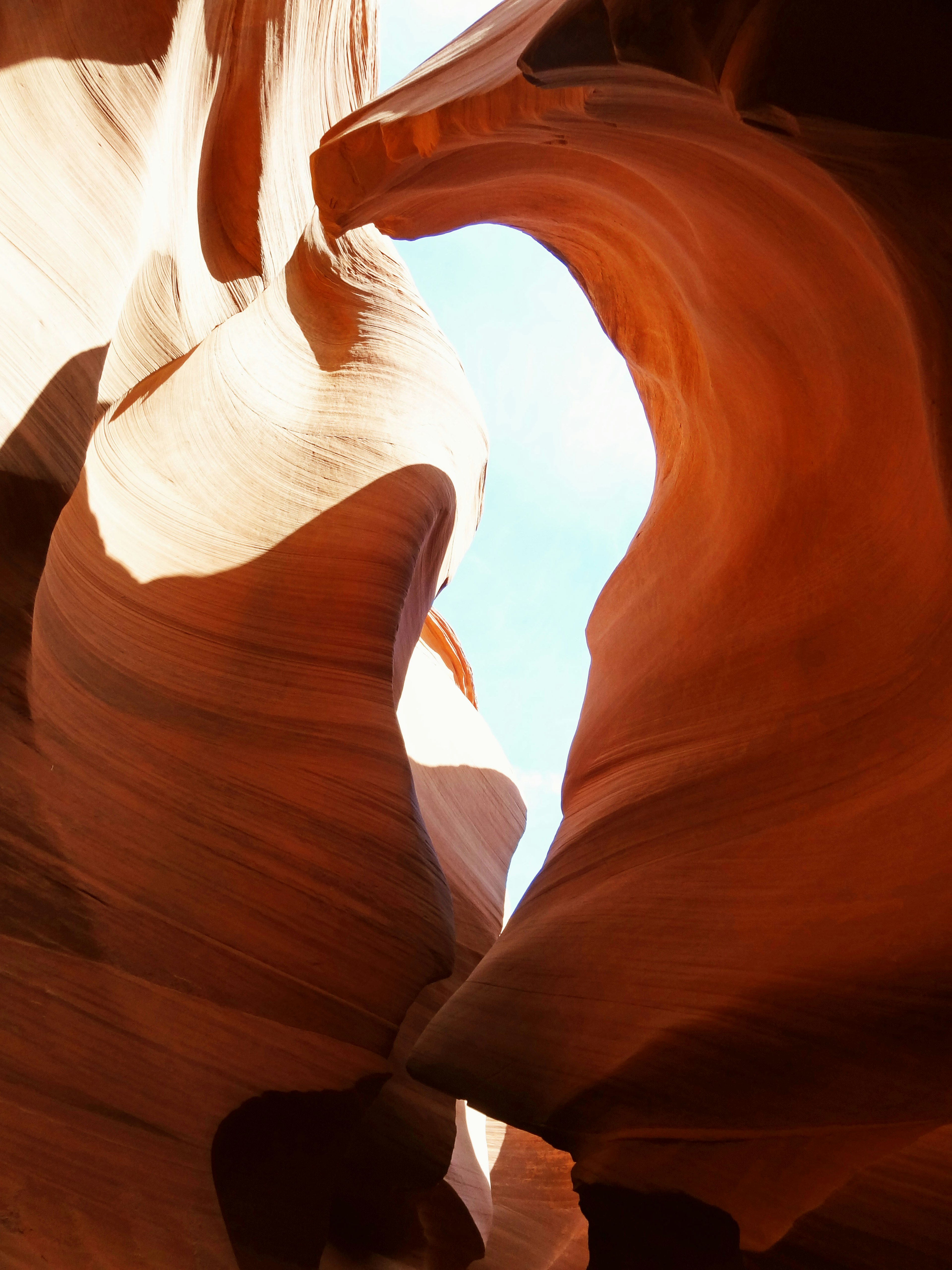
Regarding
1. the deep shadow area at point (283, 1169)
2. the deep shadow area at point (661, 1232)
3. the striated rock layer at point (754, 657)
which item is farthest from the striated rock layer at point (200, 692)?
the deep shadow area at point (661, 1232)

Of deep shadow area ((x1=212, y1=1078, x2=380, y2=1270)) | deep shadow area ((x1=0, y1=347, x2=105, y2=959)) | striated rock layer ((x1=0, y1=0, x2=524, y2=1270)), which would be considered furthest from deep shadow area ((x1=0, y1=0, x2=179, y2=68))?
deep shadow area ((x1=212, y1=1078, x2=380, y2=1270))

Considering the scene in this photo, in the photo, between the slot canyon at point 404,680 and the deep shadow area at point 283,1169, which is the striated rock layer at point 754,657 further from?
the deep shadow area at point 283,1169

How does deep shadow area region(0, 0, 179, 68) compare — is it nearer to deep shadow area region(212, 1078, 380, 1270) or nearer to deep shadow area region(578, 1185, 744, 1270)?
deep shadow area region(212, 1078, 380, 1270)

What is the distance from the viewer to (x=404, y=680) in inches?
107

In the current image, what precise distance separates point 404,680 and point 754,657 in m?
1.09

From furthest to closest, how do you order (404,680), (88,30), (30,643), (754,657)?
(404,680) < (88,30) < (754,657) < (30,643)

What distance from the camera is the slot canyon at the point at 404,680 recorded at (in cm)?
140

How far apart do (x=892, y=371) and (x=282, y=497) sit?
141 centimetres

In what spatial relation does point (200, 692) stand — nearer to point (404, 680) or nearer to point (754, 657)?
point (404, 680)

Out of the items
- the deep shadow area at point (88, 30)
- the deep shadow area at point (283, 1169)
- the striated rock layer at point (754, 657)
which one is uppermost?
the deep shadow area at point (88, 30)

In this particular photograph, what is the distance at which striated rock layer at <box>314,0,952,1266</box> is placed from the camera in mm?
1146

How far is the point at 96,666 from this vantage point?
6.25ft

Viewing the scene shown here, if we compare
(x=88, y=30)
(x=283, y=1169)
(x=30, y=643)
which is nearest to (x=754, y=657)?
(x=283, y=1169)

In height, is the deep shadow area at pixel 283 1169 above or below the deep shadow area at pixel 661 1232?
above
